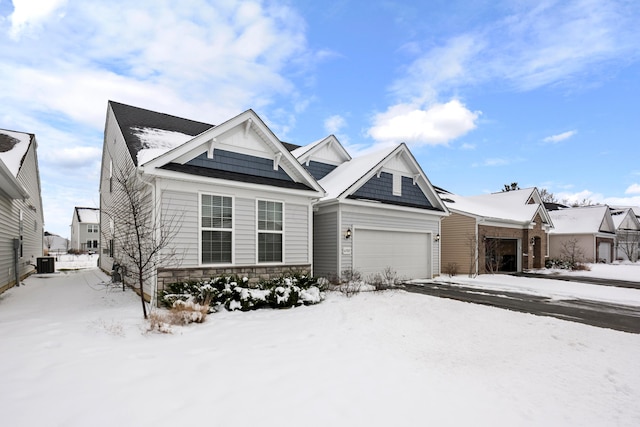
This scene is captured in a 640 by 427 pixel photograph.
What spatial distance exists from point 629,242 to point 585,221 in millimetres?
9385

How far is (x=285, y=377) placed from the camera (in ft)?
14.4

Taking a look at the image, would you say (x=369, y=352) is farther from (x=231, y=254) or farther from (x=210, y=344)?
(x=231, y=254)

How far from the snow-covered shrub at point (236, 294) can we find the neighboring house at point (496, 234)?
11821mm

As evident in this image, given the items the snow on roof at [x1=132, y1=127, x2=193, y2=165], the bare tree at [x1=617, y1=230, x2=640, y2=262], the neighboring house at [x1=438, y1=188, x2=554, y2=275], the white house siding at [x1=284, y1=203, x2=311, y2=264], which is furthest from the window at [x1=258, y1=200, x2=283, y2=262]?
the bare tree at [x1=617, y1=230, x2=640, y2=262]

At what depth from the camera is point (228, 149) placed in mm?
10133

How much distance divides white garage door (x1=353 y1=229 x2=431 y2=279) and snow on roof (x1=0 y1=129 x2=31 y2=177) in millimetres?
12192

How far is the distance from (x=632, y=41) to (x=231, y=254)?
47.3 ft

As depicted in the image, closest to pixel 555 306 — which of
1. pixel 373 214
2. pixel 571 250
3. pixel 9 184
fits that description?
pixel 373 214

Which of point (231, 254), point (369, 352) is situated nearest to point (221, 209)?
point (231, 254)

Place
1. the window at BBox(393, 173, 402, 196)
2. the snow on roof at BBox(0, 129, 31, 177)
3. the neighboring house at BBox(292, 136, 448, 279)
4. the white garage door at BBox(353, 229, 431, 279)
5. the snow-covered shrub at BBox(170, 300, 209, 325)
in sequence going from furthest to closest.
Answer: the window at BBox(393, 173, 402, 196) → the white garage door at BBox(353, 229, 431, 279) → the neighboring house at BBox(292, 136, 448, 279) → the snow on roof at BBox(0, 129, 31, 177) → the snow-covered shrub at BBox(170, 300, 209, 325)

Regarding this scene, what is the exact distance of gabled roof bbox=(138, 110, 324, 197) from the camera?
28.9 ft

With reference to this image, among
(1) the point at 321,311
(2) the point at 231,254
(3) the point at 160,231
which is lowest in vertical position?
(1) the point at 321,311

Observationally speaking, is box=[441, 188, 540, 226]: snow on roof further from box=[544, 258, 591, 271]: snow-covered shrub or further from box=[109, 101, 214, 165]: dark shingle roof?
box=[109, 101, 214, 165]: dark shingle roof

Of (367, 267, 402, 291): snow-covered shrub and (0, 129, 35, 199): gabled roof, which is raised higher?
(0, 129, 35, 199): gabled roof
